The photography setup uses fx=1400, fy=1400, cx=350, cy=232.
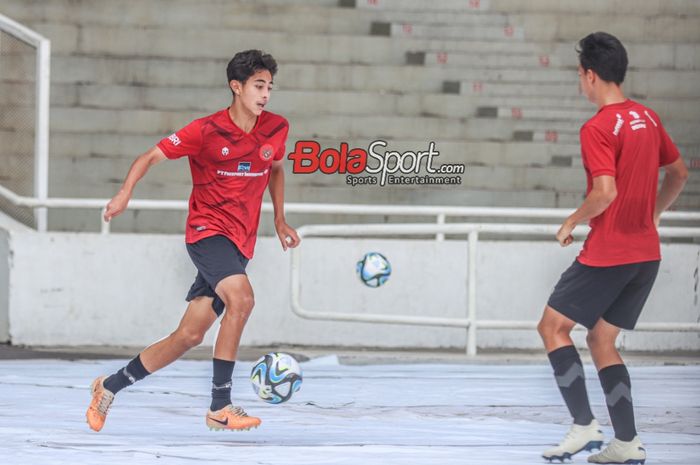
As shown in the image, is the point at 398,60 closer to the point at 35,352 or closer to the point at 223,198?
the point at 35,352

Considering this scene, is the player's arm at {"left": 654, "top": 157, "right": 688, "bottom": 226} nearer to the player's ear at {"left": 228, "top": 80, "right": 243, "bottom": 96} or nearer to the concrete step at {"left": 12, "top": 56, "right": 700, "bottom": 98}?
the player's ear at {"left": 228, "top": 80, "right": 243, "bottom": 96}

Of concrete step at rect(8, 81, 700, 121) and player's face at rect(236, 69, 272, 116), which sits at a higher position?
concrete step at rect(8, 81, 700, 121)

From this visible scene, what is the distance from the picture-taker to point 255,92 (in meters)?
6.54

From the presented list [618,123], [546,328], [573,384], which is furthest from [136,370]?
[618,123]

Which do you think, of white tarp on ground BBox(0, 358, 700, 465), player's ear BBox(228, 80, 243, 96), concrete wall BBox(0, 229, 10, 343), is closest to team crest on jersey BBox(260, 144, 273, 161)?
player's ear BBox(228, 80, 243, 96)

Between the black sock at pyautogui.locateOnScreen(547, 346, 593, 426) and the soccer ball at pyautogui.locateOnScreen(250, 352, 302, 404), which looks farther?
the soccer ball at pyautogui.locateOnScreen(250, 352, 302, 404)

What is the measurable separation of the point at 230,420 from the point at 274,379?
0.28 meters

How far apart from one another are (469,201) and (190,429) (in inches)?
334

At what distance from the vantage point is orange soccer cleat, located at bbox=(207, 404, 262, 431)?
6.49 meters

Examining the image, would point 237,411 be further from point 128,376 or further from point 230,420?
point 128,376

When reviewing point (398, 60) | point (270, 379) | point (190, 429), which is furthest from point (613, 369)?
point (398, 60)

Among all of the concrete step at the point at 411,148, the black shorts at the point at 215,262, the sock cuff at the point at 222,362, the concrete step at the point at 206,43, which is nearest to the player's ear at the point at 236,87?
the black shorts at the point at 215,262

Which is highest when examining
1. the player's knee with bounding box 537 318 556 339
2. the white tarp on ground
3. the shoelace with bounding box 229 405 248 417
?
the player's knee with bounding box 537 318 556 339

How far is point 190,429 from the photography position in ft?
22.2
